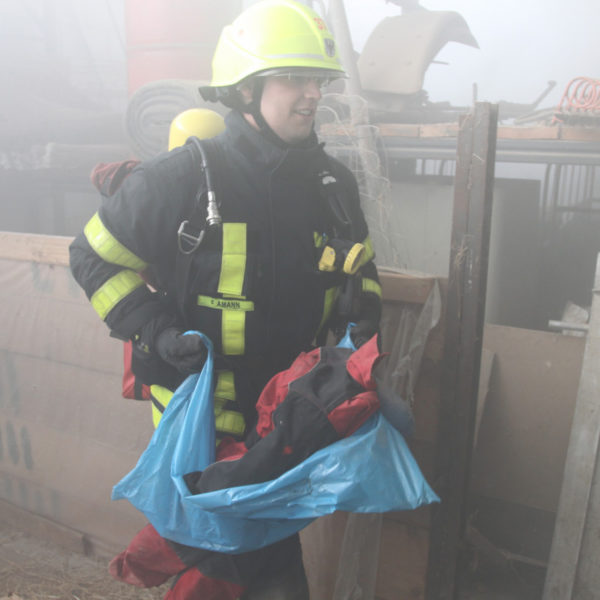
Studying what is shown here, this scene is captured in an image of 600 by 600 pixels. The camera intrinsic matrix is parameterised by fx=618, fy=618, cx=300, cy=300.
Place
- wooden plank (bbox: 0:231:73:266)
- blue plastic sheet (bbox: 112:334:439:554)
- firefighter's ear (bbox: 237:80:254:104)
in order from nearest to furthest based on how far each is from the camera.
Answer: blue plastic sheet (bbox: 112:334:439:554) → firefighter's ear (bbox: 237:80:254:104) → wooden plank (bbox: 0:231:73:266)

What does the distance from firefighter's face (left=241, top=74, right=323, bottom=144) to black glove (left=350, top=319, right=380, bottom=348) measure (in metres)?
0.58

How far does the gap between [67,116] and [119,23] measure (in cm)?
275

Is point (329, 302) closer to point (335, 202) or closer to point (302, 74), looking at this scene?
point (335, 202)

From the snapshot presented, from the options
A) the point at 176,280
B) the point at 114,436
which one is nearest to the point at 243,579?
the point at 176,280

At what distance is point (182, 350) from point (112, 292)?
0.88 ft

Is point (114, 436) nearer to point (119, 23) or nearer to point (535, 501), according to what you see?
point (535, 501)

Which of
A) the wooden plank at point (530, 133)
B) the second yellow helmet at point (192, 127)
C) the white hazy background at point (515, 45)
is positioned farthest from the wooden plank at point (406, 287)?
the white hazy background at point (515, 45)

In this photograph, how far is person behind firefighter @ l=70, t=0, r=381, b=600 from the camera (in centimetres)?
161

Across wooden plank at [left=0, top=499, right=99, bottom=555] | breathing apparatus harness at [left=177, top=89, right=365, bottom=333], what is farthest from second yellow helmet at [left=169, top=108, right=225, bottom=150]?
wooden plank at [left=0, top=499, right=99, bottom=555]

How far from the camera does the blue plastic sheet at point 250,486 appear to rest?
1.37 m

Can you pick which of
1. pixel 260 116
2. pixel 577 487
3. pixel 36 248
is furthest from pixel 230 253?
pixel 36 248

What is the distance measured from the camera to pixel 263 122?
1677 millimetres

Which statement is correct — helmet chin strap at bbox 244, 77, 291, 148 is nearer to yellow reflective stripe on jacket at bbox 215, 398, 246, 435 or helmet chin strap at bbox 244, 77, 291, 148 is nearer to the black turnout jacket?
the black turnout jacket

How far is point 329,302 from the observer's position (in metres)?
1.91
